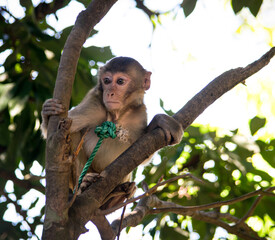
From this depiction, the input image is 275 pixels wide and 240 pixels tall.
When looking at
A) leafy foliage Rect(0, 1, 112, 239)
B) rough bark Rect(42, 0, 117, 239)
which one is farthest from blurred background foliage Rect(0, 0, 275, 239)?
rough bark Rect(42, 0, 117, 239)

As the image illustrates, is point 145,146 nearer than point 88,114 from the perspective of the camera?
Yes

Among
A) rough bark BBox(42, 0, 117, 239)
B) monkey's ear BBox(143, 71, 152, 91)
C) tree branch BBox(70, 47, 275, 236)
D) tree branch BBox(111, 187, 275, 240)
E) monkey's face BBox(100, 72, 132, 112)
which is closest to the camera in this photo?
rough bark BBox(42, 0, 117, 239)

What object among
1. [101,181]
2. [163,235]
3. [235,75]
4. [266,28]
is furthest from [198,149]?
[266,28]

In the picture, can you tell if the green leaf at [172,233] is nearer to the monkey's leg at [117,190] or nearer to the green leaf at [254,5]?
the monkey's leg at [117,190]

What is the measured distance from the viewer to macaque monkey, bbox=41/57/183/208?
399cm

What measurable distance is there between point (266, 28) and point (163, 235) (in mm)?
6204

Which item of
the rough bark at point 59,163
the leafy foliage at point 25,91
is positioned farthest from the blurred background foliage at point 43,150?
the rough bark at point 59,163

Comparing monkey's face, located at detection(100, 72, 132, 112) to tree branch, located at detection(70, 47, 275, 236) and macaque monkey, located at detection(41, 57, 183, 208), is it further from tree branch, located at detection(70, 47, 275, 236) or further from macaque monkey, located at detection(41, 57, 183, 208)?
tree branch, located at detection(70, 47, 275, 236)

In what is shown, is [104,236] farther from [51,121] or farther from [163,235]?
[163,235]

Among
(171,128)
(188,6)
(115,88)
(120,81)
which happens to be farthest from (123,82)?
(188,6)

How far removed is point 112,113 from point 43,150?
0.81 meters

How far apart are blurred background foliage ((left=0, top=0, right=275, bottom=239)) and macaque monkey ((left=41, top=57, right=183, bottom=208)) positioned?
23 cm

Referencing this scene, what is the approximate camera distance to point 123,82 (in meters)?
4.35

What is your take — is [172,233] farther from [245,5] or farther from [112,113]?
[245,5]
